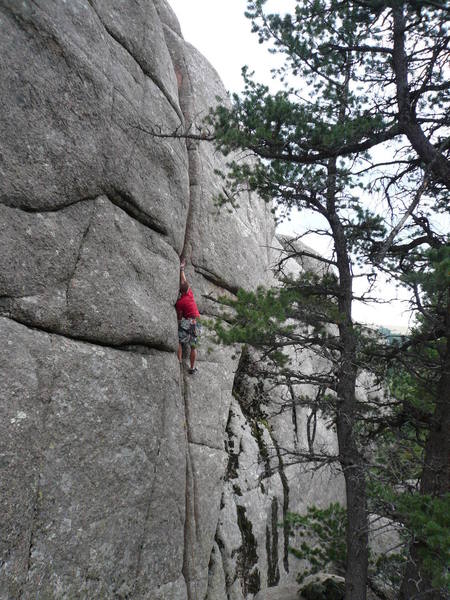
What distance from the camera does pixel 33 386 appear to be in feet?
19.6

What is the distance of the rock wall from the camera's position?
597 centimetres

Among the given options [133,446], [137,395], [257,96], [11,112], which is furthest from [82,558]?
[257,96]

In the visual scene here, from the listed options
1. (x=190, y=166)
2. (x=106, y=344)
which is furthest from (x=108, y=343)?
(x=190, y=166)

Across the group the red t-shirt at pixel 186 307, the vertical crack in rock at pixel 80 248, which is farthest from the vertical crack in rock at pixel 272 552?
the vertical crack in rock at pixel 80 248

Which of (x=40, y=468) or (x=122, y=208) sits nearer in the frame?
(x=40, y=468)

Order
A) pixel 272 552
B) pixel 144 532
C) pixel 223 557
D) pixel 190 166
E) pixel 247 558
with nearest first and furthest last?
pixel 144 532 < pixel 223 557 < pixel 247 558 < pixel 272 552 < pixel 190 166

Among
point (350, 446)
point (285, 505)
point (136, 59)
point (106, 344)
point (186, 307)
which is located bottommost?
→ point (285, 505)

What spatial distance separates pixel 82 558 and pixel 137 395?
253 centimetres

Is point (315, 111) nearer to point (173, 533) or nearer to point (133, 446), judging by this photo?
point (133, 446)

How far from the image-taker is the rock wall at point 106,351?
5.97 metres

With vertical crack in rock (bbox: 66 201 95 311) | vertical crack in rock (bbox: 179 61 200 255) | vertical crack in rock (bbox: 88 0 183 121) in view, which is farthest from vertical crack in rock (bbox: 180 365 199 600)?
vertical crack in rock (bbox: 88 0 183 121)

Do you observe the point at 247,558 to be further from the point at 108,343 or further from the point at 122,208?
the point at 122,208

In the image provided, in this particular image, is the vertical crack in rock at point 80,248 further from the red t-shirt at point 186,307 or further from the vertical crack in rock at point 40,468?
the red t-shirt at point 186,307

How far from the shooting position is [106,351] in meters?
7.31
